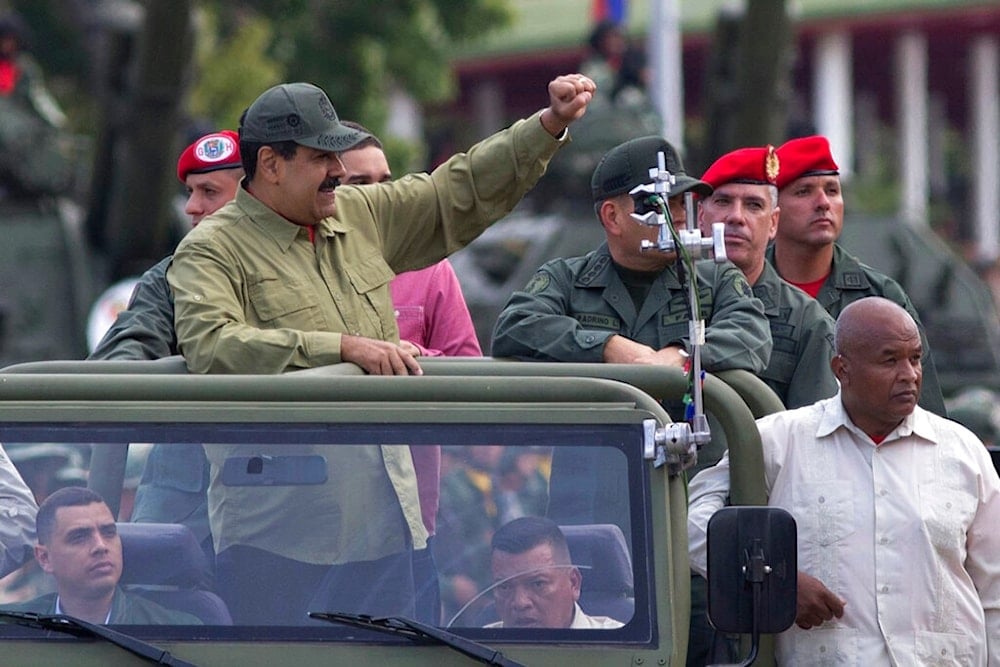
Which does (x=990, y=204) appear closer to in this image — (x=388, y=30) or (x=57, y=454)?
(x=388, y=30)

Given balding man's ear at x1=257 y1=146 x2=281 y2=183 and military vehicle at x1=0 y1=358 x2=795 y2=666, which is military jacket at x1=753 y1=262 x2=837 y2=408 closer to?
military vehicle at x1=0 y1=358 x2=795 y2=666

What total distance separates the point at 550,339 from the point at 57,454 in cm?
112

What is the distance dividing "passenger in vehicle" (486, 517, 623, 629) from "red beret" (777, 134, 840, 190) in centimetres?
223

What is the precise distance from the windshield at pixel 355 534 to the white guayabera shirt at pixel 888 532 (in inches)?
13.0

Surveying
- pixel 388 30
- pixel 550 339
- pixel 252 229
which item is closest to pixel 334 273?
pixel 252 229

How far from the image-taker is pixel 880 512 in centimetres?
401

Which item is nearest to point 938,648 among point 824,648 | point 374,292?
point 824,648

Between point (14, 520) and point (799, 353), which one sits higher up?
point (799, 353)

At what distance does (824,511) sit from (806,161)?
1.88 metres

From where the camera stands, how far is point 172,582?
3.72 m

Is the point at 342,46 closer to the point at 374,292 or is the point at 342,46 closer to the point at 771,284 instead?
the point at 771,284

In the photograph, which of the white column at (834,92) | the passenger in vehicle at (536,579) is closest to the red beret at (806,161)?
the passenger in vehicle at (536,579)

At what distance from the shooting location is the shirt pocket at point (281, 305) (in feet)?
14.3

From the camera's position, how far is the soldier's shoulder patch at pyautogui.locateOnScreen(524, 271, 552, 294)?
4.69 metres
